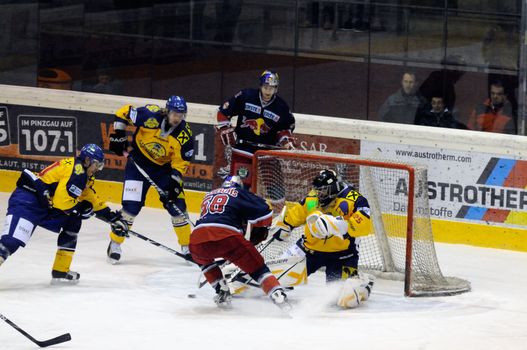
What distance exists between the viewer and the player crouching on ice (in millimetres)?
7508

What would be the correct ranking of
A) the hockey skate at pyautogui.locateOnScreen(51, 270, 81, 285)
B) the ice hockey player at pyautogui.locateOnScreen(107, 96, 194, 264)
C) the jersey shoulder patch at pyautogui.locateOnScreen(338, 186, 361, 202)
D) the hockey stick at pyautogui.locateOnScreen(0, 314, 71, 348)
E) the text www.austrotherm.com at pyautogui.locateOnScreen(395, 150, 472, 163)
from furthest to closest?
the text www.austrotherm.com at pyautogui.locateOnScreen(395, 150, 472, 163) < the ice hockey player at pyautogui.locateOnScreen(107, 96, 194, 264) < the hockey skate at pyautogui.locateOnScreen(51, 270, 81, 285) < the jersey shoulder patch at pyautogui.locateOnScreen(338, 186, 361, 202) < the hockey stick at pyautogui.locateOnScreen(0, 314, 71, 348)

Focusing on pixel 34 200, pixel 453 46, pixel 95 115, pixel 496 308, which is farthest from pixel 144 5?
pixel 496 308

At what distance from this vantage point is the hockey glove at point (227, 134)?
917cm

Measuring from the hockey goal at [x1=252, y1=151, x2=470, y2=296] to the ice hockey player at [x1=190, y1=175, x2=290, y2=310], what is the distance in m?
0.98

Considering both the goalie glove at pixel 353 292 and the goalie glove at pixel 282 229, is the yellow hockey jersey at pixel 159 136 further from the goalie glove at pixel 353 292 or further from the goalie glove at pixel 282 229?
the goalie glove at pixel 353 292

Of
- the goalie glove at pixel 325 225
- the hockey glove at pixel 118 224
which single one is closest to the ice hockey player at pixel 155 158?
the hockey glove at pixel 118 224

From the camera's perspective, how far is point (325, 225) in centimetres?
741

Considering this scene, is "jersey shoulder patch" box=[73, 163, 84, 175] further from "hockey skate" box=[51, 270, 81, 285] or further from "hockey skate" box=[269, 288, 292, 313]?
"hockey skate" box=[269, 288, 292, 313]

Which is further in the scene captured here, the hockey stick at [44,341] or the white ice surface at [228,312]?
the white ice surface at [228,312]

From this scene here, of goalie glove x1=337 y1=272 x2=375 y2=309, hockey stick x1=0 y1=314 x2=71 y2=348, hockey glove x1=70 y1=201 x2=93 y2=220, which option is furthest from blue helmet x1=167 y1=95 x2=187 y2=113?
hockey stick x1=0 y1=314 x2=71 y2=348

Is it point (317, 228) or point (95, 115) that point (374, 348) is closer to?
point (317, 228)

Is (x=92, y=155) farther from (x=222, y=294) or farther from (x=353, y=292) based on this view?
(x=353, y=292)

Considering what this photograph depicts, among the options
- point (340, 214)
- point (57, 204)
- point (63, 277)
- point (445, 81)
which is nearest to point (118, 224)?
point (63, 277)

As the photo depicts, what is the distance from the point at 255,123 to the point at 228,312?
77.8 inches
